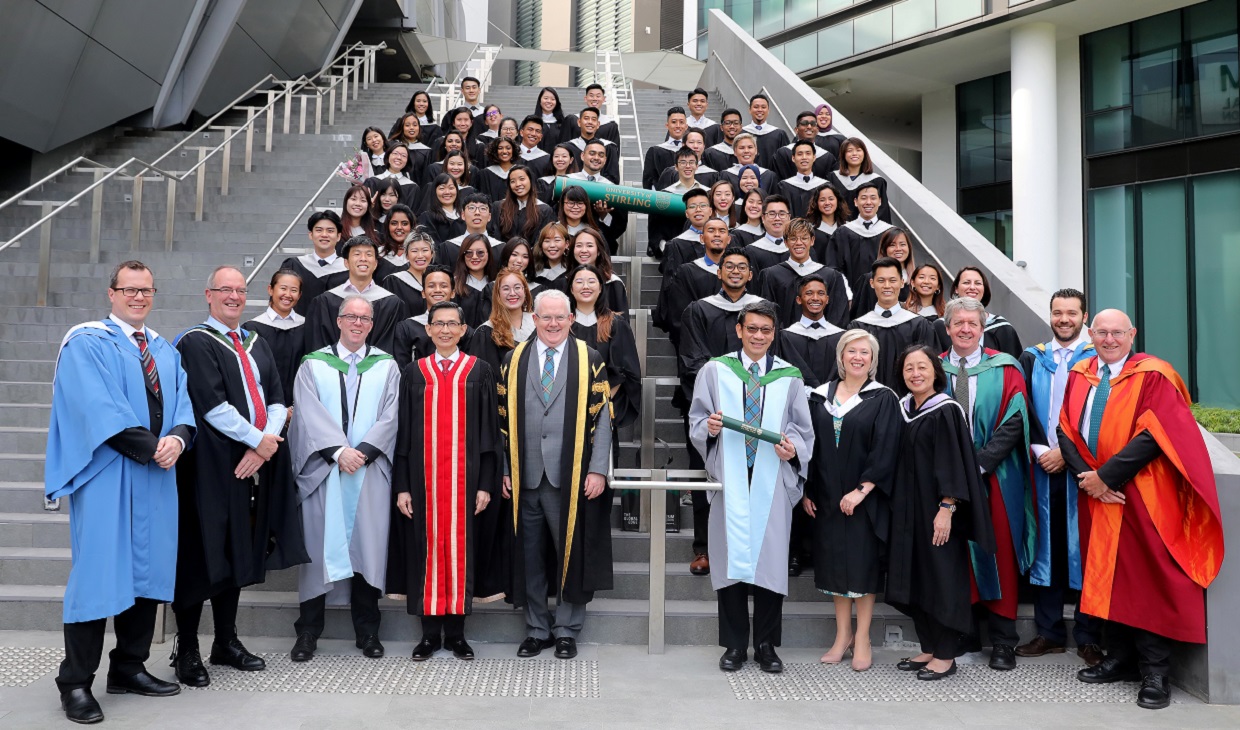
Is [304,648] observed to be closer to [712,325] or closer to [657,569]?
[657,569]

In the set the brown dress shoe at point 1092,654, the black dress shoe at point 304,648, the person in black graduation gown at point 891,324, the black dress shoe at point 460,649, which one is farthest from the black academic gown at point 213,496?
the brown dress shoe at point 1092,654

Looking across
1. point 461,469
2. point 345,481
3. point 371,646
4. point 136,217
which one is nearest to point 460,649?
point 371,646

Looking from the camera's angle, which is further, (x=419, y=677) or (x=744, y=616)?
(x=744, y=616)

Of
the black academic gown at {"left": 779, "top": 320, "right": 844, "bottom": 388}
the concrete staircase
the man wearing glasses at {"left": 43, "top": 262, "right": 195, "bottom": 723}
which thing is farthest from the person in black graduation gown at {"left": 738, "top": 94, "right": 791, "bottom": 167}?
the man wearing glasses at {"left": 43, "top": 262, "right": 195, "bottom": 723}

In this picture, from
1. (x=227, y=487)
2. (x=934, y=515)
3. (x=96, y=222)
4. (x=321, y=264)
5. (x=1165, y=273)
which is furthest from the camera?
(x=1165, y=273)

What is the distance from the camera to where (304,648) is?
4.98m

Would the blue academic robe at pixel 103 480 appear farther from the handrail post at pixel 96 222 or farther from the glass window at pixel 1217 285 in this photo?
the glass window at pixel 1217 285

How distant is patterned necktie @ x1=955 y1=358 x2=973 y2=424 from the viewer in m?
5.32

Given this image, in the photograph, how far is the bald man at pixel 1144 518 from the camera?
455 centimetres

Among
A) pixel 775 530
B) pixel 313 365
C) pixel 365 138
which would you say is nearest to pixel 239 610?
pixel 313 365

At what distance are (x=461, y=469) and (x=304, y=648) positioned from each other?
1204mm

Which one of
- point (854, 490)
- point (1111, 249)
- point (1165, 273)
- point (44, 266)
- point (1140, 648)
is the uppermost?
point (1111, 249)

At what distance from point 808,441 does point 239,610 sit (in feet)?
10.6

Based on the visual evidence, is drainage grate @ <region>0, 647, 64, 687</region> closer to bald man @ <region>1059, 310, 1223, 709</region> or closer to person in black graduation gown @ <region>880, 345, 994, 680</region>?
person in black graduation gown @ <region>880, 345, 994, 680</region>
